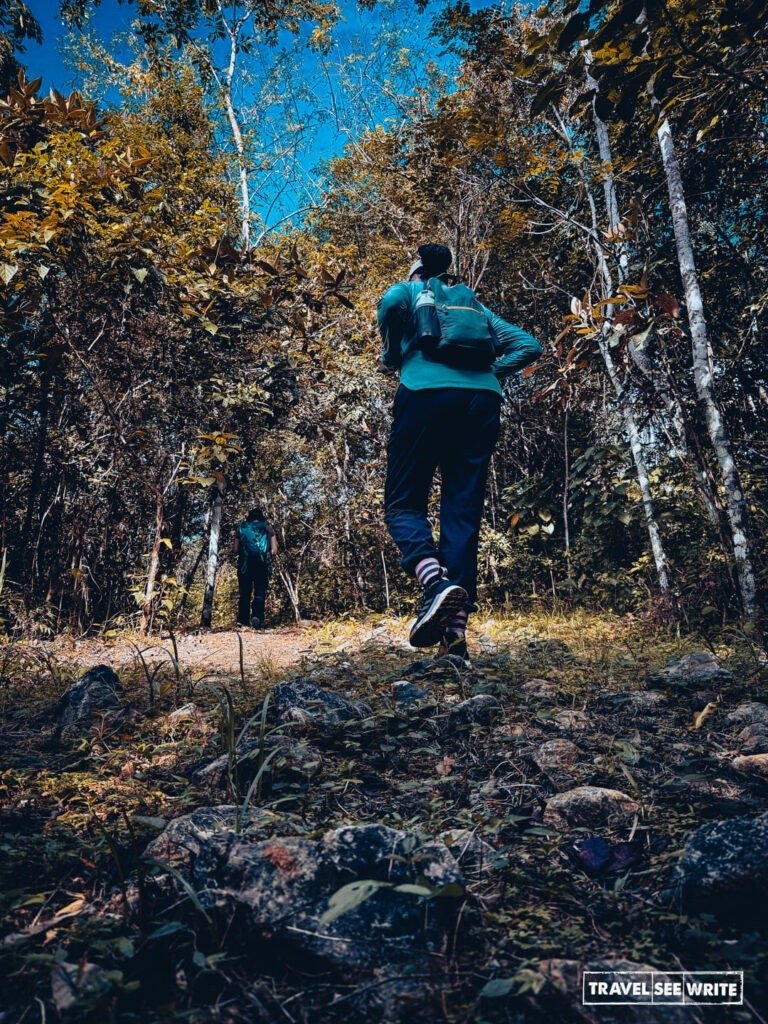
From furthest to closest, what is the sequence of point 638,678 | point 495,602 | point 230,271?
1. point 495,602
2. point 230,271
3. point 638,678

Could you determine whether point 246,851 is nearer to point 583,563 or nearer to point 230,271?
point 230,271

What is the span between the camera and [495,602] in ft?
31.6

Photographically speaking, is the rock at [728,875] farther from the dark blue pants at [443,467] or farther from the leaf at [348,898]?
the dark blue pants at [443,467]

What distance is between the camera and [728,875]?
1000mm

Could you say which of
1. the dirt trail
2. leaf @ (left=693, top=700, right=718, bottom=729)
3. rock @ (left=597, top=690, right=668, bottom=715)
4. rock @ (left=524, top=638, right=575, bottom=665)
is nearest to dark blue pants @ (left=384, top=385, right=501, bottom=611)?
rock @ (left=524, top=638, right=575, bottom=665)

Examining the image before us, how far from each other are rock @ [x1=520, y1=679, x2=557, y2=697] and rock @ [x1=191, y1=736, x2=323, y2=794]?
3.26 feet

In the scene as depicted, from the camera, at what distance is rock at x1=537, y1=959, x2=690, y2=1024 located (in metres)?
0.78

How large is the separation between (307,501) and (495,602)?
407 centimetres

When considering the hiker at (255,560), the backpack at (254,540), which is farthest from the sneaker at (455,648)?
the backpack at (254,540)

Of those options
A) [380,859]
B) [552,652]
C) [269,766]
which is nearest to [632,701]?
[552,652]

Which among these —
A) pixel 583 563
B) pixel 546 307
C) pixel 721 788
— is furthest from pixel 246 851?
pixel 546 307

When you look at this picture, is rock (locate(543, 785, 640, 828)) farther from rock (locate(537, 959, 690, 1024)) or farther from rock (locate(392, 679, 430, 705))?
rock (locate(392, 679, 430, 705))

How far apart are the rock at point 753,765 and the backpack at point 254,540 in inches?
296

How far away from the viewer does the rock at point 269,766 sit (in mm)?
1547
